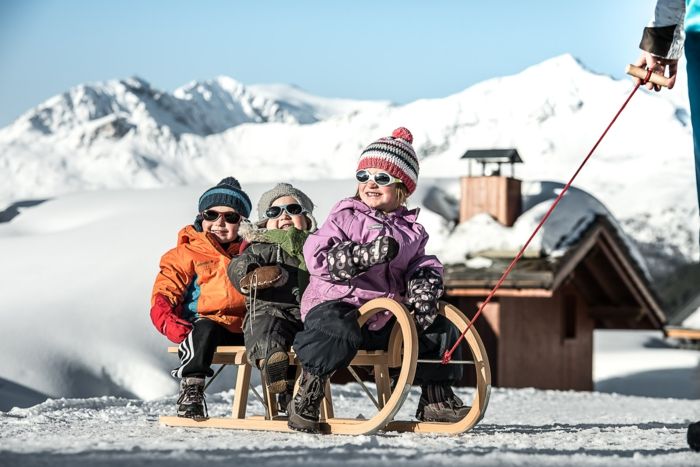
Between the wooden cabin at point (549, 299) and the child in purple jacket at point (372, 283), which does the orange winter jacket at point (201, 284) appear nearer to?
the child in purple jacket at point (372, 283)

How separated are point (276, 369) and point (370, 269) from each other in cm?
54

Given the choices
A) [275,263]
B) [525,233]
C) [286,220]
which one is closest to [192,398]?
[275,263]

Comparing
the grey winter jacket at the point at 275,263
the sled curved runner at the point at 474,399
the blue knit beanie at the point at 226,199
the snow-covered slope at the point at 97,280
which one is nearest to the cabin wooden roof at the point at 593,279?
the snow-covered slope at the point at 97,280

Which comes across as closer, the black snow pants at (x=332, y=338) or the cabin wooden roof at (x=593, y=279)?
the black snow pants at (x=332, y=338)

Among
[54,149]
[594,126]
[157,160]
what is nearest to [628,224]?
[594,126]

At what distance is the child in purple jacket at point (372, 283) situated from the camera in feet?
13.2

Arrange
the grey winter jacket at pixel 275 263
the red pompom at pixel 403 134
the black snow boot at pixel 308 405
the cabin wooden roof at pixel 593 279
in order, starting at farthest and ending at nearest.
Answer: the cabin wooden roof at pixel 593 279 → the red pompom at pixel 403 134 → the grey winter jacket at pixel 275 263 → the black snow boot at pixel 308 405

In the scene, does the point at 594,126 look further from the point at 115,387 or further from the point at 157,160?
the point at 115,387

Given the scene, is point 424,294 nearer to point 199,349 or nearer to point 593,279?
point 199,349

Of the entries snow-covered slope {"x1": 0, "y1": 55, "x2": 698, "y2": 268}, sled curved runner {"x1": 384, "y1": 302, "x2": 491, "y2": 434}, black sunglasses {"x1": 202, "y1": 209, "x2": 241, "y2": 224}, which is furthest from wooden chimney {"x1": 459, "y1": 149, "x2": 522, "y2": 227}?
snow-covered slope {"x1": 0, "y1": 55, "x2": 698, "y2": 268}

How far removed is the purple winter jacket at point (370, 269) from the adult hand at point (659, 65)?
1052 mm

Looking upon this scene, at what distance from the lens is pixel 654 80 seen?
13.0ft

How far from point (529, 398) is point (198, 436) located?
238 inches

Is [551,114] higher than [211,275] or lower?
higher
